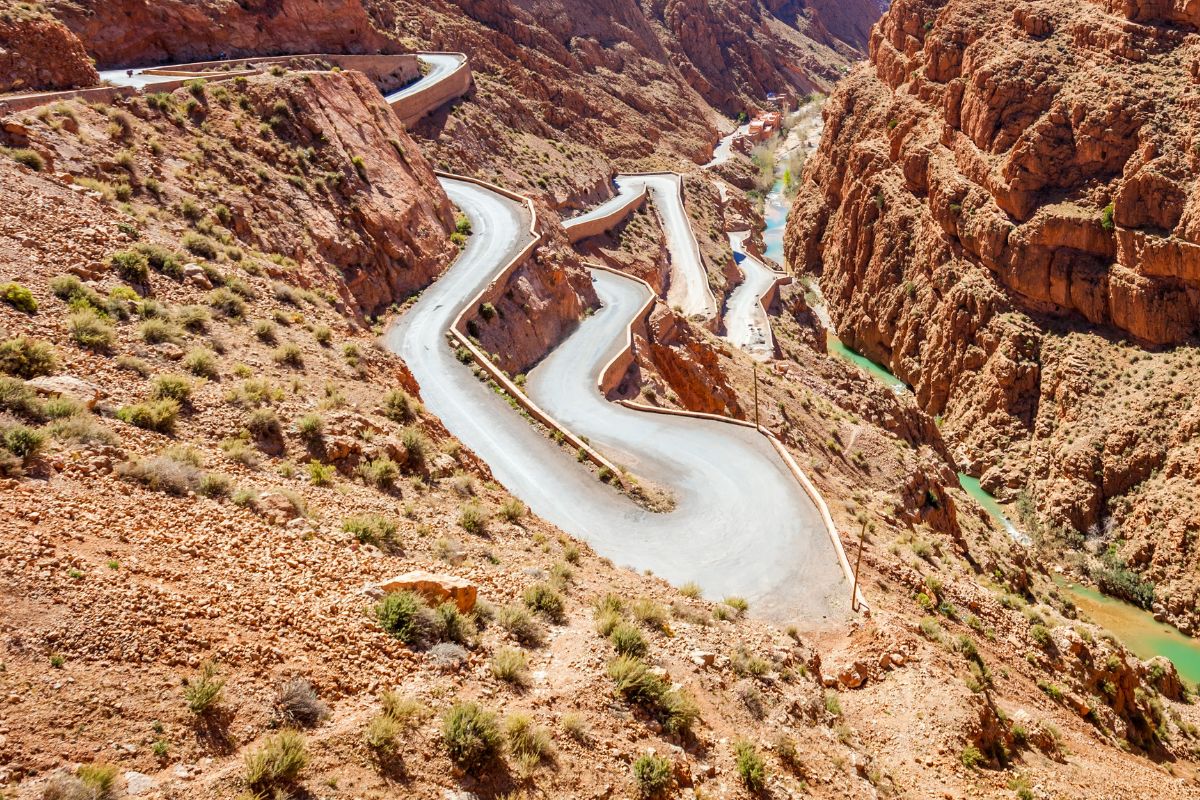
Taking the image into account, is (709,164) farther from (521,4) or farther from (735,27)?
(735,27)

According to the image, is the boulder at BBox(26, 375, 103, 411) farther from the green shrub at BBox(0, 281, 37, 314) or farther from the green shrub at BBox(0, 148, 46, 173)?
the green shrub at BBox(0, 148, 46, 173)

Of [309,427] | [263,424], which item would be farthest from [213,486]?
[309,427]

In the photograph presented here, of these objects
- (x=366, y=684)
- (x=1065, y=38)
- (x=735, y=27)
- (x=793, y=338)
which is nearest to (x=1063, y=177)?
(x=1065, y=38)

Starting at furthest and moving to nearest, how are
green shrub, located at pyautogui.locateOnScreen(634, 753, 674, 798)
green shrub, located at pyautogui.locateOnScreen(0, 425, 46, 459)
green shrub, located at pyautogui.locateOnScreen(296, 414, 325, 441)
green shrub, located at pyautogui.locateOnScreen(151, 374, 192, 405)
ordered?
green shrub, located at pyautogui.locateOnScreen(296, 414, 325, 441), green shrub, located at pyautogui.locateOnScreen(151, 374, 192, 405), green shrub, located at pyautogui.locateOnScreen(0, 425, 46, 459), green shrub, located at pyautogui.locateOnScreen(634, 753, 674, 798)

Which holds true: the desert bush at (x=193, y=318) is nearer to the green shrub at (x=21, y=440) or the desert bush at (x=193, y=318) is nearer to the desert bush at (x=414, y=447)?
the desert bush at (x=414, y=447)

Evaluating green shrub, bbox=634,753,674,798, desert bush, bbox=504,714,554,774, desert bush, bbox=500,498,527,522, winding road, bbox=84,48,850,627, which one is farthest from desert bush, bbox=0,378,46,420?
winding road, bbox=84,48,850,627

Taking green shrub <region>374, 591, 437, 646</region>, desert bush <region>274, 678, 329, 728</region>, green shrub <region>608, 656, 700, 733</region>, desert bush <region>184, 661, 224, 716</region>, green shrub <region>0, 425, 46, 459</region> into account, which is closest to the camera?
desert bush <region>184, 661, 224, 716</region>

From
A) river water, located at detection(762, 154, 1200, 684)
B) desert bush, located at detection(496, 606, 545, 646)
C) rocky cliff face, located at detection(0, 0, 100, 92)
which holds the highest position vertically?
rocky cliff face, located at detection(0, 0, 100, 92)

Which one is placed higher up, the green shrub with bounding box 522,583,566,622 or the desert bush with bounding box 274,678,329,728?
the desert bush with bounding box 274,678,329,728
